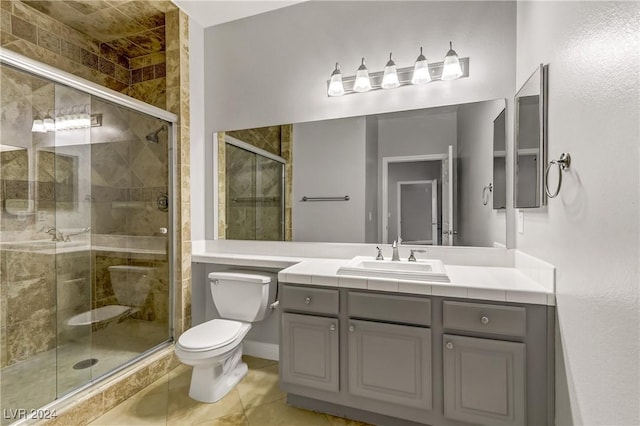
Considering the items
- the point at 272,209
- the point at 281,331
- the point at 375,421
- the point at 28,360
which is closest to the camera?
the point at 375,421

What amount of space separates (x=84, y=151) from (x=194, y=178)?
0.73 meters

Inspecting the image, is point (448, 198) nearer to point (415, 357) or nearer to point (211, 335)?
point (415, 357)

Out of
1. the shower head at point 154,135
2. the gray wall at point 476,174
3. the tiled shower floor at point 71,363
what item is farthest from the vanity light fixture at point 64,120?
the gray wall at point 476,174

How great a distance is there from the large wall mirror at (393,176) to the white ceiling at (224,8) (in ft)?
3.03

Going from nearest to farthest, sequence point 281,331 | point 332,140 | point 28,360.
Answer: point 281,331 → point 28,360 → point 332,140

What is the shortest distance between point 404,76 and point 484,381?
1.80 metres

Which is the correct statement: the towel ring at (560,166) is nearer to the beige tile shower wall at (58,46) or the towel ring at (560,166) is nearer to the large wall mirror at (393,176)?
the large wall mirror at (393,176)

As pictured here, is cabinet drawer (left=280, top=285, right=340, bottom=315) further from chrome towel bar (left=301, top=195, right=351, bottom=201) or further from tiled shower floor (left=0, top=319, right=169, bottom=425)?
tiled shower floor (left=0, top=319, right=169, bottom=425)

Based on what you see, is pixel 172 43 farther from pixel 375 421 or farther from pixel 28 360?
pixel 375 421

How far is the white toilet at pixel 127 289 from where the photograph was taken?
229 cm

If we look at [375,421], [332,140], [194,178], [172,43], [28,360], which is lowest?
[375,421]

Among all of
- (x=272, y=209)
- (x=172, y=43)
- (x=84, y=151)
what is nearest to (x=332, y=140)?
(x=272, y=209)

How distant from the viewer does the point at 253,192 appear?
245cm

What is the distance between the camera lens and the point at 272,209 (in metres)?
2.36
